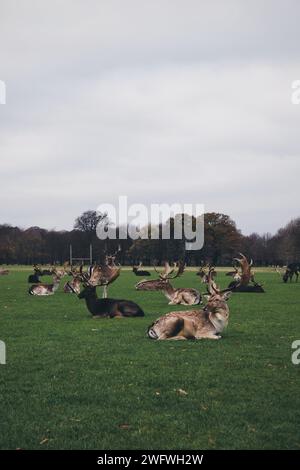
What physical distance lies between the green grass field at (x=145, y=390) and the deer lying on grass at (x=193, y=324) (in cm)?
34

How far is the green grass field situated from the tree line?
78.4 metres

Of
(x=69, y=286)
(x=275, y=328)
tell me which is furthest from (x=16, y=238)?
(x=275, y=328)

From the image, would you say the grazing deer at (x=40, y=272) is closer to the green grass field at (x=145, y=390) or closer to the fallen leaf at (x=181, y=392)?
the green grass field at (x=145, y=390)

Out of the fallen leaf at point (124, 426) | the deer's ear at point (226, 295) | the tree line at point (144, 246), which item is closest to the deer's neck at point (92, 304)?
the deer's ear at point (226, 295)

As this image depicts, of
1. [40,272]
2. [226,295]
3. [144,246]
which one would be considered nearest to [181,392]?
[226,295]

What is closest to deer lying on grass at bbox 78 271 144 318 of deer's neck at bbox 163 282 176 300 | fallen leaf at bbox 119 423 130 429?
deer's neck at bbox 163 282 176 300

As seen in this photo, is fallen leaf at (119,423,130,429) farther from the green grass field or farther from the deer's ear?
the deer's ear

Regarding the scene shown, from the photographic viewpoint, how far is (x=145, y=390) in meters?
7.76

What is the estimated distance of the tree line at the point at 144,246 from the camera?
103188mm

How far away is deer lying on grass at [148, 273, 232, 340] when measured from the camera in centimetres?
1195

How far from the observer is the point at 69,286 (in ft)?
96.0

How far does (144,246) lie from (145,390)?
100 metres

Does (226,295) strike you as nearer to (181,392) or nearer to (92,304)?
(181,392)

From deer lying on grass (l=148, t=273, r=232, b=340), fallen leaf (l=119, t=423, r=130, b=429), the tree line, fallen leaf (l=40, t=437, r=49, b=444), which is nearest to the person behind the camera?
fallen leaf (l=40, t=437, r=49, b=444)
